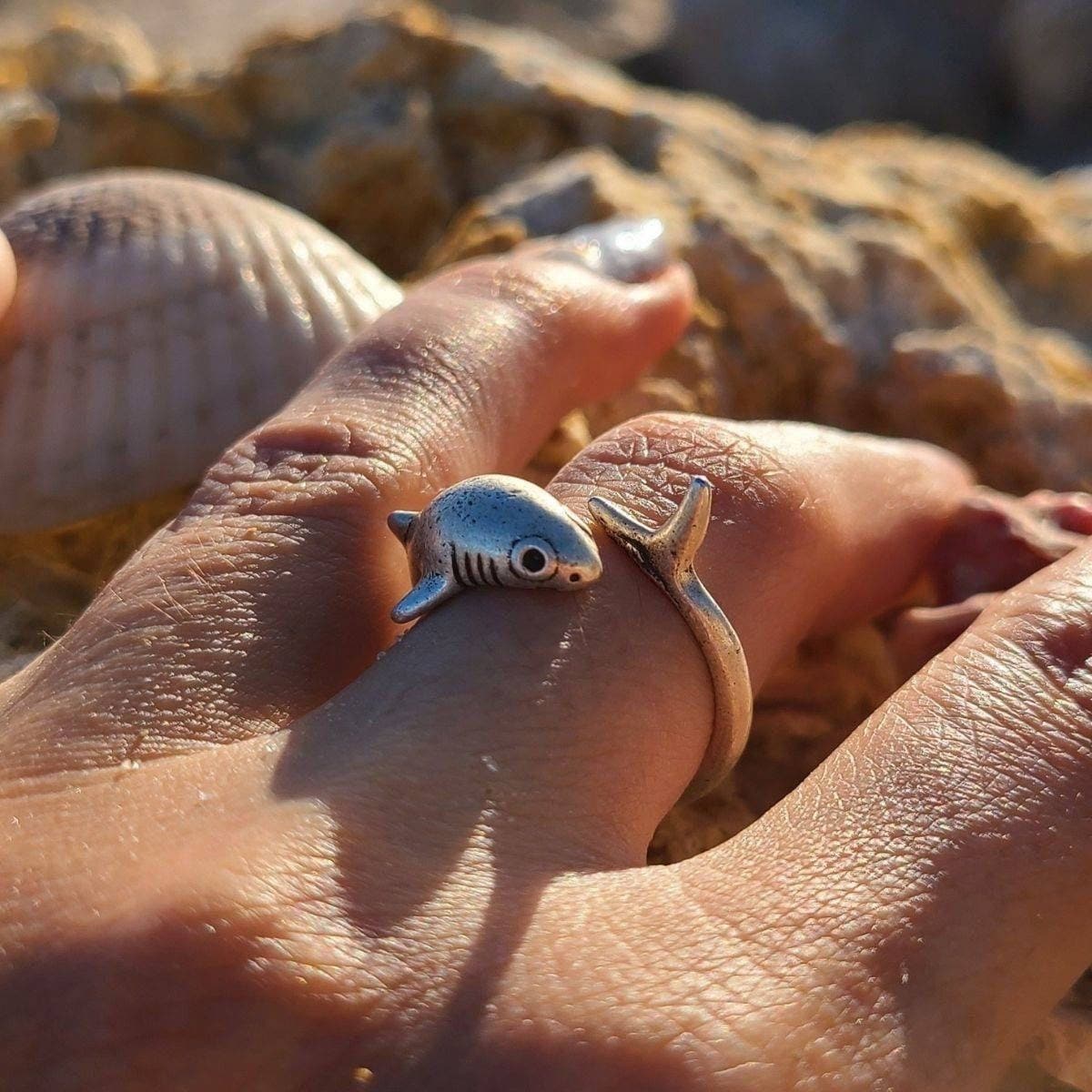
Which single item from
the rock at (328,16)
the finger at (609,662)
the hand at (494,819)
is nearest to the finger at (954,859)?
the hand at (494,819)

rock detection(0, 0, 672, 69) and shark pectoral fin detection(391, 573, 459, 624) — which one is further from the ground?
shark pectoral fin detection(391, 573, 459, 624)

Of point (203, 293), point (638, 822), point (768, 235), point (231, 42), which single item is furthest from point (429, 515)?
point (231, 42)

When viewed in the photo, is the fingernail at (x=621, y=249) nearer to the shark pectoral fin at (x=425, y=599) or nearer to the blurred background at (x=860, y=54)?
the shark pectoral fin at (x=425, y=599)

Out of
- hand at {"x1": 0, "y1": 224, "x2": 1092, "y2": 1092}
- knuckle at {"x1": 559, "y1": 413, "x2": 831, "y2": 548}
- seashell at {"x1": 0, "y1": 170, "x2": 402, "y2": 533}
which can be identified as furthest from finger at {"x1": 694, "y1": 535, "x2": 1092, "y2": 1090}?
seashell at {"x1": 0, "y1": 170, "x2": 402, "y2": 533}

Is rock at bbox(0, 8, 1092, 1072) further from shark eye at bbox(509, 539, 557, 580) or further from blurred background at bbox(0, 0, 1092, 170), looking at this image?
blurred background at bbox(0, 0, 1092, 170)

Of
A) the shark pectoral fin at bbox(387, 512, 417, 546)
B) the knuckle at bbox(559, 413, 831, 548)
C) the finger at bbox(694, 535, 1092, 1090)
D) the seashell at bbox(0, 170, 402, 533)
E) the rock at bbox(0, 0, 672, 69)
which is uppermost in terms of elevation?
the knuckle at bbox(559, 413, 831, 548)

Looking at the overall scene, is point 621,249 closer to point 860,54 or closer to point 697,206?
point 697,206
